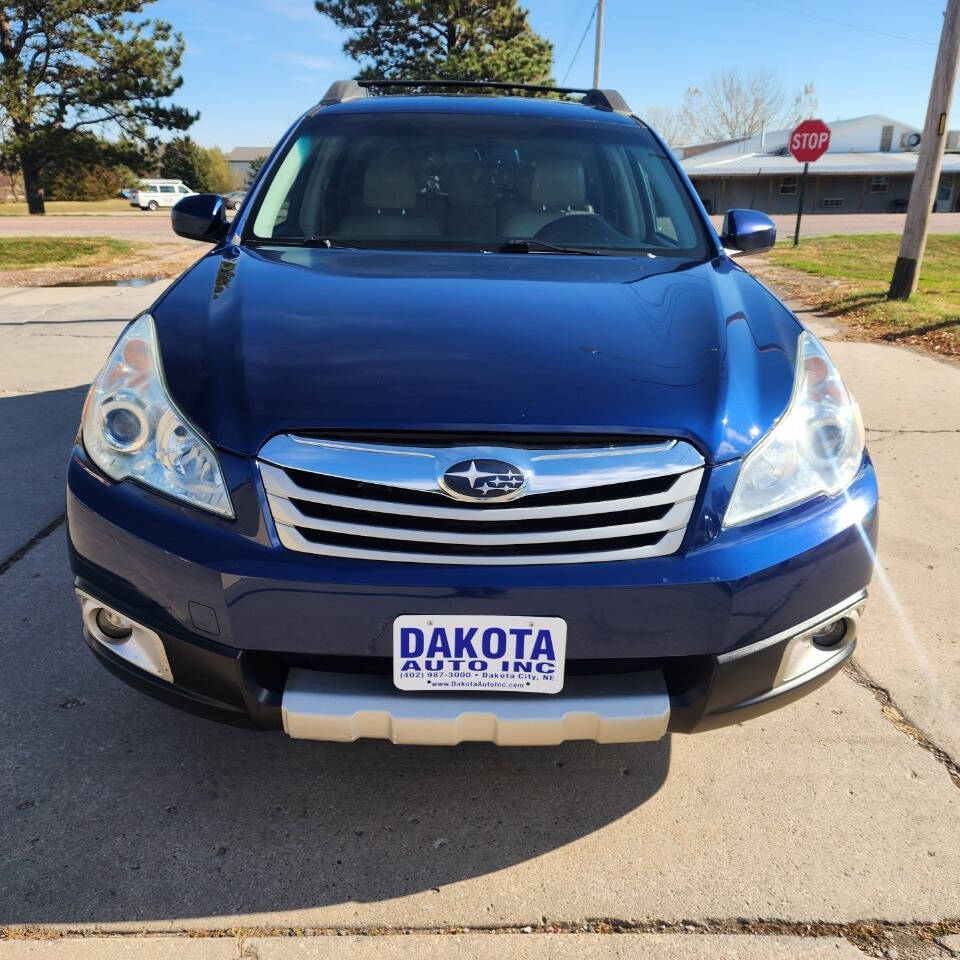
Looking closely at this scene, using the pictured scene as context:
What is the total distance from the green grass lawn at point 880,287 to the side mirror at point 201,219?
257 inches

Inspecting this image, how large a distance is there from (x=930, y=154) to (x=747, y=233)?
286 inches

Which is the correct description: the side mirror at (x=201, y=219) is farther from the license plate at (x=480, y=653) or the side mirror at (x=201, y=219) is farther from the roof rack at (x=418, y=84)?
the license plate at (x=480, y=653)

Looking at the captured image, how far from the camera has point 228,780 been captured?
2.23 m

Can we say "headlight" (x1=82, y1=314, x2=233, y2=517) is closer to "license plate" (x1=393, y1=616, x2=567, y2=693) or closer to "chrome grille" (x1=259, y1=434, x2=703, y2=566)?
"chrome grille" (x1=259, y1=434, x2=703, y2=566)

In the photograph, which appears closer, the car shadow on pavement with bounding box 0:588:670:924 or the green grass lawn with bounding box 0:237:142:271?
the car shadow on pavement with bounding box 0:588:670:924

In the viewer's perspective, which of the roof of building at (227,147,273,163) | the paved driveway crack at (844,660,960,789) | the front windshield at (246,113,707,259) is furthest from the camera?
the roof of building at (227,147,273,163)

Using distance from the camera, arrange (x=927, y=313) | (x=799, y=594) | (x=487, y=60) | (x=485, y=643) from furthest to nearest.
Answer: (x=487, y=60), (x=927, y=313), (x=799, y=594), (x=485, y=643)

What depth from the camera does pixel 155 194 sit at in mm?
48906

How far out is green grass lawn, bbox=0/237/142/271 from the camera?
14.7 m

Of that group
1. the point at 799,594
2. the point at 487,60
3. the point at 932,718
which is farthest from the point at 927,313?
the point at 487,60

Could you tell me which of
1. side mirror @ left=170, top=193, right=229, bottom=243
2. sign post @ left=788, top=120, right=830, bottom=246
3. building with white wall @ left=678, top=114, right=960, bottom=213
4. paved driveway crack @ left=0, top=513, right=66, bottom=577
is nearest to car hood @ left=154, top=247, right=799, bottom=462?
side mirror @ left=170, top=193, right=229, bottom=243

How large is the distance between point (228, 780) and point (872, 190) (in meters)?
54.3

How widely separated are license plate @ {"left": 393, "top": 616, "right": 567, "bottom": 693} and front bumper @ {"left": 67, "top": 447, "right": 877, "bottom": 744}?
0.02 m

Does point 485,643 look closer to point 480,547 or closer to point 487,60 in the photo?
point 480,547
